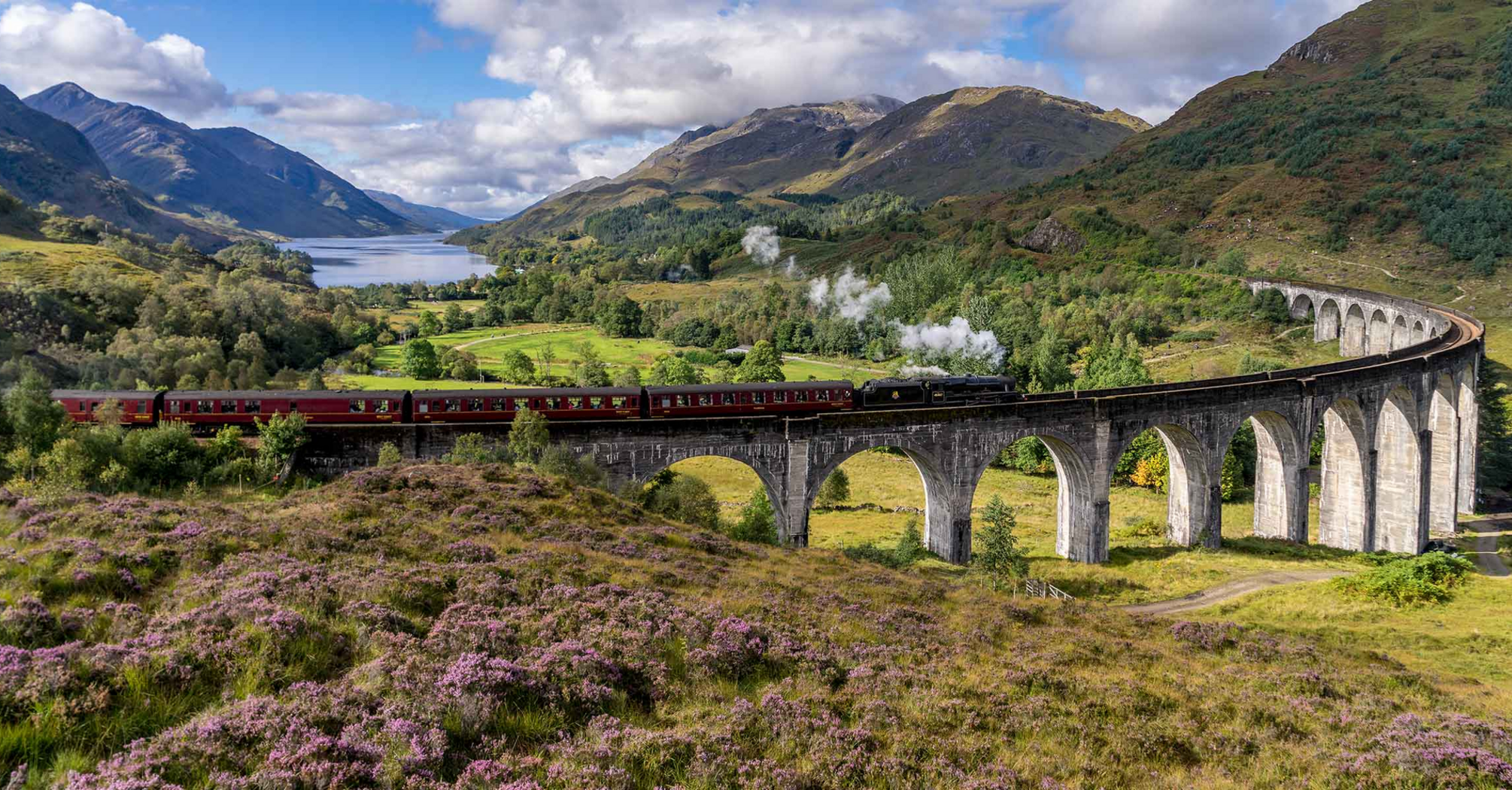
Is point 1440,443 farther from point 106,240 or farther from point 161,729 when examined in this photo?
point 106,240

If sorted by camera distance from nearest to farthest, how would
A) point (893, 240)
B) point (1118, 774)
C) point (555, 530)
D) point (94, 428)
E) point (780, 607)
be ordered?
point (1118, 774)
point (780, 607)
point (555, 530)
point (94, 428)
point (893, 240)

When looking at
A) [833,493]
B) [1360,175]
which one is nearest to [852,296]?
[833,493]

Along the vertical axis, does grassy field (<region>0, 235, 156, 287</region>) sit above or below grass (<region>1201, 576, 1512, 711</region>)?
above

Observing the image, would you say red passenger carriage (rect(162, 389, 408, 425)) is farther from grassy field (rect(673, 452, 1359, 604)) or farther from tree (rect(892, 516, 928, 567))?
grassy field (rect(673, 452, 1359, 604))

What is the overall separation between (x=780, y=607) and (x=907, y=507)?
45.1 m

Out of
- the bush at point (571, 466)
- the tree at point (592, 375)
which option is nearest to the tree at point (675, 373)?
the tree at point (592, 375)

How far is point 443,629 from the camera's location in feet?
45.7

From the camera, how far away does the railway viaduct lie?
36.9 meters

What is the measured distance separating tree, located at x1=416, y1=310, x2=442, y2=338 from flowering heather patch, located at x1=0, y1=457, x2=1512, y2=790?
370 ft

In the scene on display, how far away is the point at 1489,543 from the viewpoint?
55.5 m

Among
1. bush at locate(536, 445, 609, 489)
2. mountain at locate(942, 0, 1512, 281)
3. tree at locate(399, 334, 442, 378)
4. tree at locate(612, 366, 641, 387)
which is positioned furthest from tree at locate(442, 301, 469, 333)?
mountain at locate(942, 0, 1512, 281)

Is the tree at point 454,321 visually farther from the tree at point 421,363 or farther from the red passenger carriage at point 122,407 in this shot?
the red passenger carriage at point 122,407

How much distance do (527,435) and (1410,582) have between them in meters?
43.3

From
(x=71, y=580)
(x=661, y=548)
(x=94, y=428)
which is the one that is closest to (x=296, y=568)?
(x=71, y=580)
